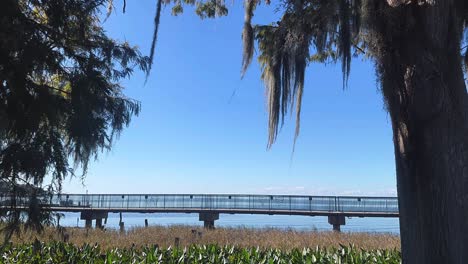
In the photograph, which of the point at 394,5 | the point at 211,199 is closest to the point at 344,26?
the point at 394,5

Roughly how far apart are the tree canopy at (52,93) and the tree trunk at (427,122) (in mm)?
2757

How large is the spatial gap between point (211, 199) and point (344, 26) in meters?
27.3

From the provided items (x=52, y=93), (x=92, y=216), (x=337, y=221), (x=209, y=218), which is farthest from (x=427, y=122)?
(x=92, y=216)

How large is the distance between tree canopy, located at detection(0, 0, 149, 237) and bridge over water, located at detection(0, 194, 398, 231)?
69.7 feet

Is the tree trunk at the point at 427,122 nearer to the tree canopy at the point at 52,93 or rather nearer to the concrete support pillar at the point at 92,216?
the tree canopy at the point at 52,93

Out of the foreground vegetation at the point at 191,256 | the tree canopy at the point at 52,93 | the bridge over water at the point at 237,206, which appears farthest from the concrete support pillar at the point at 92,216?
the tree canopy at the point at 52,93

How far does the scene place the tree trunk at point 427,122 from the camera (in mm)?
3297

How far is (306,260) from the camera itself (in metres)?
6.10

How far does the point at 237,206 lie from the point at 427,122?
2690 cm

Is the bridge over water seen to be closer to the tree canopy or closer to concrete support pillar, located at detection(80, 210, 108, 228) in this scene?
concrete support pillar, located at detection(80, 210, 108, 228)

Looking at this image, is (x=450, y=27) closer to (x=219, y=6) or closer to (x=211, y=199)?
(x=219, y=6)

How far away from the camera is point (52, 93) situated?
471 centimetres

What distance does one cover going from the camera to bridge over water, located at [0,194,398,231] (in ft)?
87.9

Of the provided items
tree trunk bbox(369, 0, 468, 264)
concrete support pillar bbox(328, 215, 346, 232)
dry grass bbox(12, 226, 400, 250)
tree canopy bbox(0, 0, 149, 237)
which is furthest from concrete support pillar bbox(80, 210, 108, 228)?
tree trunk bbox(369, 0, 468, 264)
